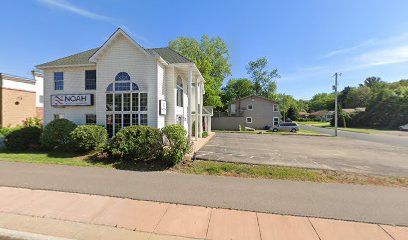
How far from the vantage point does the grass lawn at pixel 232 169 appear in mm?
7666

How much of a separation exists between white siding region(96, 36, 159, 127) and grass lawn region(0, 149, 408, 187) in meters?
4.30

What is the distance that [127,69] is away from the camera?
13.8 meters

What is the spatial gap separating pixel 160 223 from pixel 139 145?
19.8 feet

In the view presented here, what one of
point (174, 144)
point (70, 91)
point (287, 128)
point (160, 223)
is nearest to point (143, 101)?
point (174, 144)

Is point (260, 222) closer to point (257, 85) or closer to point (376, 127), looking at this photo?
point (257, 85)

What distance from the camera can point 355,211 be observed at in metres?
5.09

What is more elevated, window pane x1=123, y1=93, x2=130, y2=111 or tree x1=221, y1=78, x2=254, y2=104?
tree x1=221, y1=78, x2=254, y2=104

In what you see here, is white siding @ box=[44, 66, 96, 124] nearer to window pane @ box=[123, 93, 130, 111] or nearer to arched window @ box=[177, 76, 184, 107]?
window pane @ box=[123, 93, 130, 111]

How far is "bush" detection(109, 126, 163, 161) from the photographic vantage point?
9852mm

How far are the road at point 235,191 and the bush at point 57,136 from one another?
3.85m

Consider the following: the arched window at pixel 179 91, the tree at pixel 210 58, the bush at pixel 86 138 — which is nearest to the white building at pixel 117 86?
the arched window at pixel 179 91

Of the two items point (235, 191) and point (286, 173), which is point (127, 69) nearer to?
point (235, 191)

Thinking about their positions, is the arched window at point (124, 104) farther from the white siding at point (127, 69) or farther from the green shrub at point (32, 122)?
the green shrub at point (32, 122)

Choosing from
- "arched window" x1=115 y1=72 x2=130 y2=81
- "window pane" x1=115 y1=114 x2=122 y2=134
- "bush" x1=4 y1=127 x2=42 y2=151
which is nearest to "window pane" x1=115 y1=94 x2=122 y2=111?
"window pane" x1=115 y1=114 x2=122 y2=134
